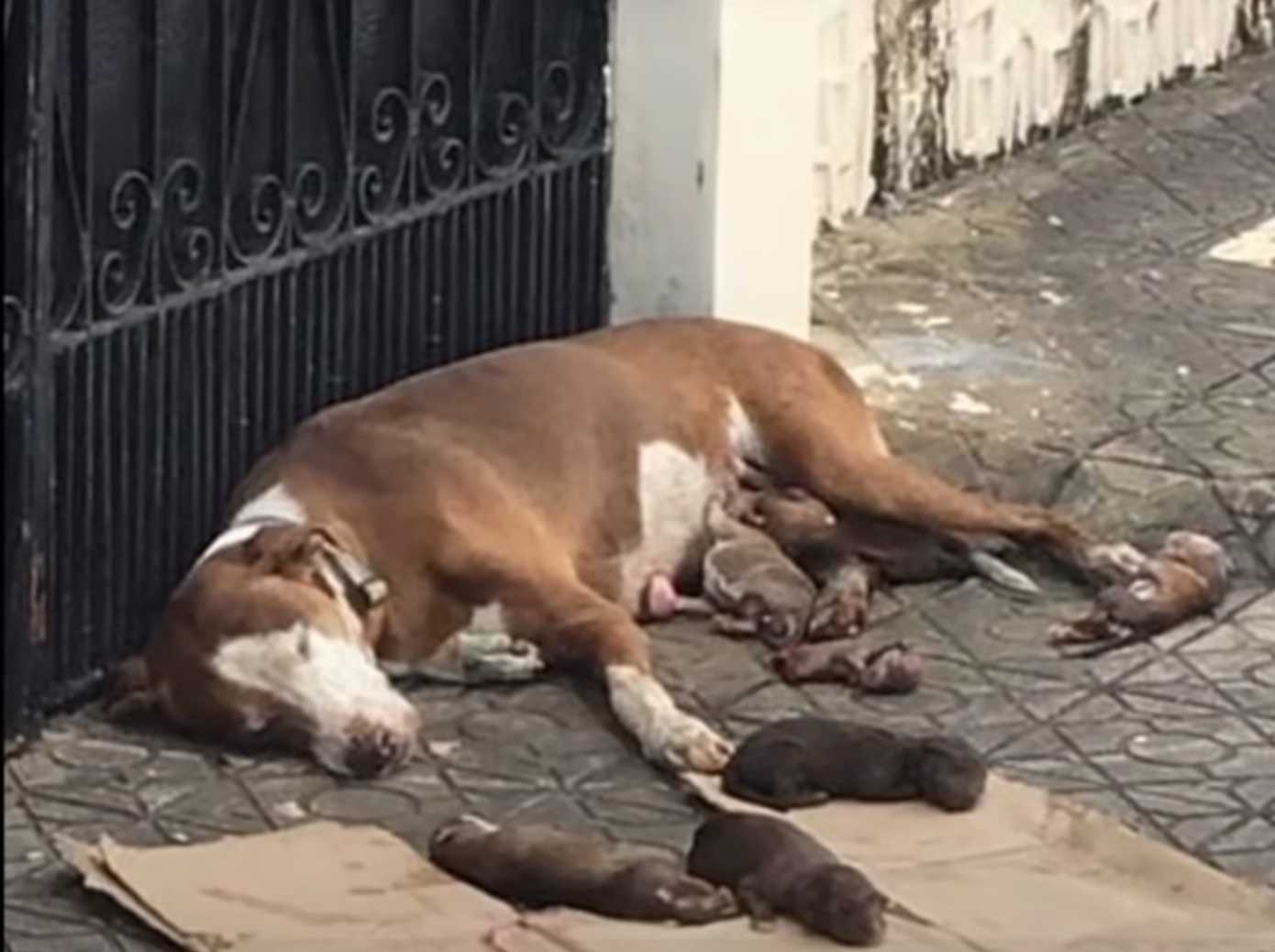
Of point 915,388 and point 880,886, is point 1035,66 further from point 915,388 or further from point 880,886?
point 880,886

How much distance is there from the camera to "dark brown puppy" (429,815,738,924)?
4398mm

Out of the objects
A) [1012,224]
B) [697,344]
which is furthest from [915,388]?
[1012,224]

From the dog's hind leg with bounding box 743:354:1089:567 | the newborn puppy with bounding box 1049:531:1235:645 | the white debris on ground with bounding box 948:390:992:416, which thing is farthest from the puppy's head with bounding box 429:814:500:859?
the white debris on ground with bounding box 948:390:992:416

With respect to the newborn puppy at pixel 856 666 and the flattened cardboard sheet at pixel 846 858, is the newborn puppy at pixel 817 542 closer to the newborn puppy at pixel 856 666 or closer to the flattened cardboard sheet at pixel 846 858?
the newborn puppy at pixel 856 666

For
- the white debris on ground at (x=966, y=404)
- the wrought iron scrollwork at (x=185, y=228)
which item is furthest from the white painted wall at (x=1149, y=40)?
the wrought iron scrollwork at (x=185, y=228)

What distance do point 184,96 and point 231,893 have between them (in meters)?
1.46

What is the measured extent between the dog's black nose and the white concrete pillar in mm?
1620

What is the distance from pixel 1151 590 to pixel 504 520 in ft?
3.30

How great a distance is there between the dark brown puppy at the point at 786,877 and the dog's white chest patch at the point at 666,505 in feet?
4.33

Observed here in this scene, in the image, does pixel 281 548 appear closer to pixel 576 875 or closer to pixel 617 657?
pixel 617 657

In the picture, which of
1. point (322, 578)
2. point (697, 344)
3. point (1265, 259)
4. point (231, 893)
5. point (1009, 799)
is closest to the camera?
point (231, 893)

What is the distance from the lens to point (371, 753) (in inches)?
196

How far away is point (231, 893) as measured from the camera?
448 centimetres

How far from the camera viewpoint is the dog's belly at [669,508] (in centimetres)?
586
